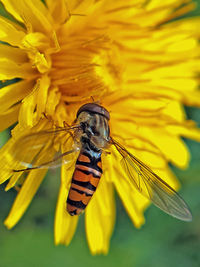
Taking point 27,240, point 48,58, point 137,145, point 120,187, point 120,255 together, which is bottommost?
point 120,255

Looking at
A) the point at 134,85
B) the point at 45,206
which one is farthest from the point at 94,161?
the point at 45,206

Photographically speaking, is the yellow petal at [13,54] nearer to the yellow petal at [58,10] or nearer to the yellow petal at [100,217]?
the yellow petal at [58,10]

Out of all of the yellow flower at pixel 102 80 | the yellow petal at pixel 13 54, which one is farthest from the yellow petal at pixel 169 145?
the yellow petal at pixel 13 54

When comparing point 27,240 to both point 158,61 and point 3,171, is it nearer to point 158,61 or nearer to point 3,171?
point 3,171

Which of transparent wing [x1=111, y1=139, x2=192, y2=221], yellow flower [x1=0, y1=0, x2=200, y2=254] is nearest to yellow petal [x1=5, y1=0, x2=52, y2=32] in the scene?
yellow flower [x1=0, y1=0, x2=200, y2=254]

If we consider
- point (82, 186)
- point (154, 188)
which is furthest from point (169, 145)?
point (82, 186)

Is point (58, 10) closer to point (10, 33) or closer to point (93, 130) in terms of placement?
point (10, 33)
